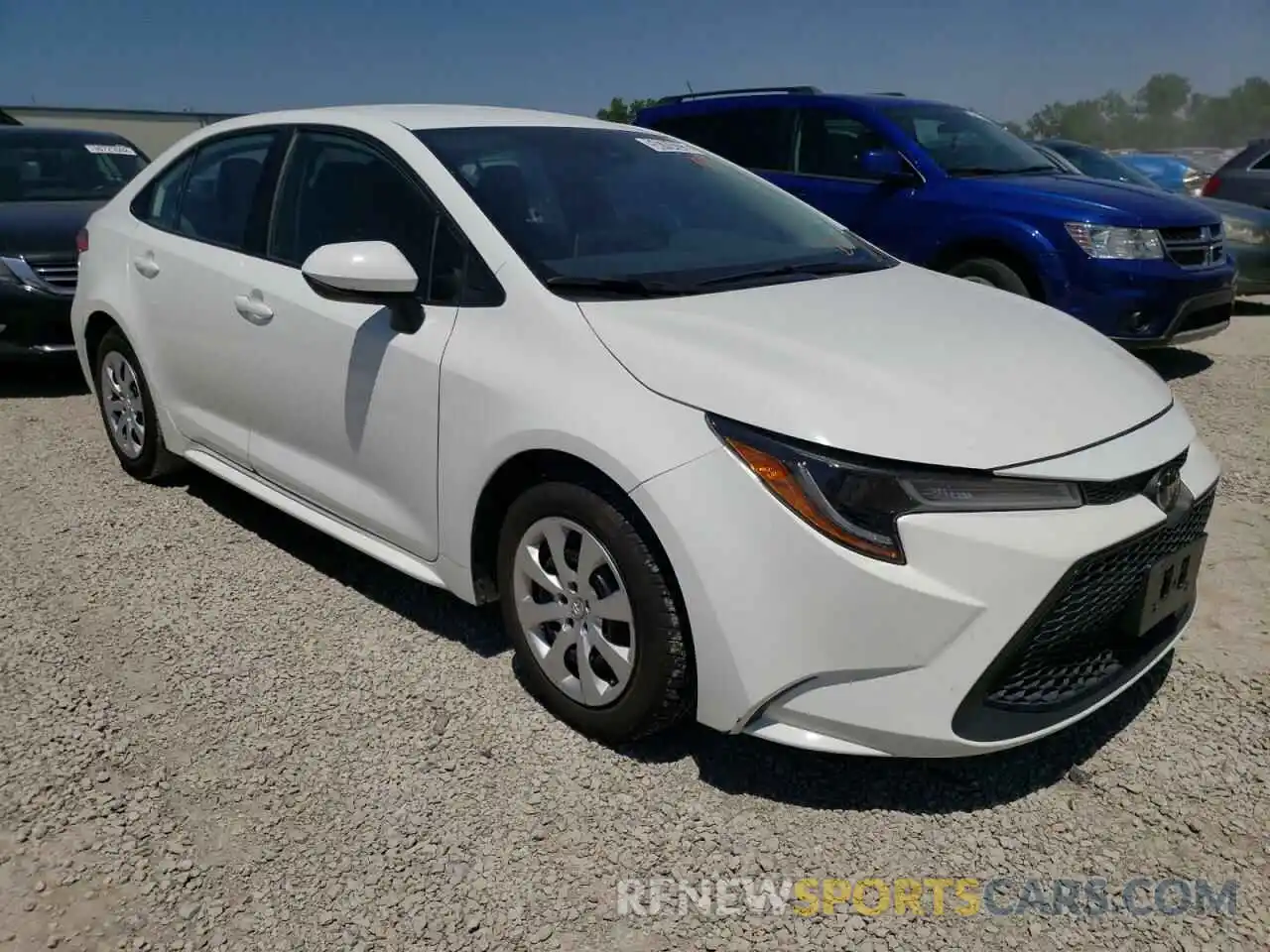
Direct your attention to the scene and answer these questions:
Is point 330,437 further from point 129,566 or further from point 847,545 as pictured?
point 847,545

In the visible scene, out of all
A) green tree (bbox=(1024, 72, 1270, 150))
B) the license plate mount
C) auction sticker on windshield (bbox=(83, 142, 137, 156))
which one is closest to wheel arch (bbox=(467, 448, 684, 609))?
the license plate mount

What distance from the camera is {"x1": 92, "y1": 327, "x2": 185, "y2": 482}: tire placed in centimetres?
423

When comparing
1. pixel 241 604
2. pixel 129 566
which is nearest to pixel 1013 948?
pixel 241 604

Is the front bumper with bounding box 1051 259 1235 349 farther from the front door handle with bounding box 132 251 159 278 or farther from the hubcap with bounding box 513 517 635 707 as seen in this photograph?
the front door handle with bounding box 132 251 159 278

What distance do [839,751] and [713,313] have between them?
108 centimetres

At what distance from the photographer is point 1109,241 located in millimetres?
5750

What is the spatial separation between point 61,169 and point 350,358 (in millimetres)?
5754

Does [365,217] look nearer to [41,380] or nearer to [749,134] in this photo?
[41,380]

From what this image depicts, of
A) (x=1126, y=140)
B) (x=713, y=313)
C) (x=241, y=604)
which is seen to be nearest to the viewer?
(x=713, y=313)

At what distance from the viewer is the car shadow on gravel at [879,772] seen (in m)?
2.48

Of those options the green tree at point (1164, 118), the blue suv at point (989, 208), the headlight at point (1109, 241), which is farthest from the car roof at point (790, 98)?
the green tree at point (1164, 118)

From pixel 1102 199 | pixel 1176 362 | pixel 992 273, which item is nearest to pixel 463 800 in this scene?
pixel 992 273

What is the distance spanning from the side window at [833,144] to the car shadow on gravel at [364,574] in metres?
4.29

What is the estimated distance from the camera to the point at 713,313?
8.46 ft
